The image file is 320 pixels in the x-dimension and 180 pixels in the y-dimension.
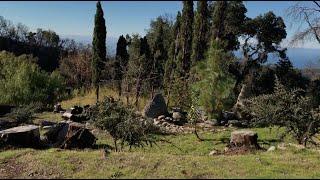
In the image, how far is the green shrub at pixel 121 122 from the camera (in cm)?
1196

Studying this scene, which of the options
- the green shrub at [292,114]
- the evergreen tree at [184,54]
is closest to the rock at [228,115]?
the evergreen tree at [184,54]

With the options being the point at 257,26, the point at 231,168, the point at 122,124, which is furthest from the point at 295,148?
the point at 257,26

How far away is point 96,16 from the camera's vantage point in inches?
1204

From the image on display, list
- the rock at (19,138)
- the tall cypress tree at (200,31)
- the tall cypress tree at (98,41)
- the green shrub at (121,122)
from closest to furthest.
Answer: the green shrub at (121,122)
the rock at (19,138)
the tall cypress tree at (98,41)
the tall cypress tree at (200,31)

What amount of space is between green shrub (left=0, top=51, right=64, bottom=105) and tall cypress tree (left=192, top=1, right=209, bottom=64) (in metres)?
10.9

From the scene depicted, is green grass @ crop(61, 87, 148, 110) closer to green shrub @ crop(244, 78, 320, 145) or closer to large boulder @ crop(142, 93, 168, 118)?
large boulder @ crop(142, 93, 168, 118)

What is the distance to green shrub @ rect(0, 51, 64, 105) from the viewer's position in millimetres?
26219

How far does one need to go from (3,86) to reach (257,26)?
2296cm

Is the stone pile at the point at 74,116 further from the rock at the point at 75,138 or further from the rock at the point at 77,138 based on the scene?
the rock at the point at 77,138

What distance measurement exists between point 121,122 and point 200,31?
2302 cm

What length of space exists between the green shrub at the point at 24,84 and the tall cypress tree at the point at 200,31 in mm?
10915

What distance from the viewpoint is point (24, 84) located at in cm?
2661

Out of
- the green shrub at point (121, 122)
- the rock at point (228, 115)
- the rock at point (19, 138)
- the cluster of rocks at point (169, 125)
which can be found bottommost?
the cluster of rocks at point (169, 125)

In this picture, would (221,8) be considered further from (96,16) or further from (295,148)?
(295,148)
